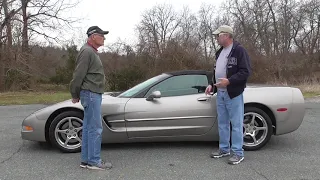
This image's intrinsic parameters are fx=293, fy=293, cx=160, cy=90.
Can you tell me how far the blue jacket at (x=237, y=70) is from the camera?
3746mm

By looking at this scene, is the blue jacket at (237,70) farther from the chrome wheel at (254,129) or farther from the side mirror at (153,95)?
the side mirror at (153,95)

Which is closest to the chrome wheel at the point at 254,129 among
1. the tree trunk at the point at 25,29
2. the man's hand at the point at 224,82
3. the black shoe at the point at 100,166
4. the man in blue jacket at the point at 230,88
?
the man in blue jacket at the point at 230,88

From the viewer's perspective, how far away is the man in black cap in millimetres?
3479

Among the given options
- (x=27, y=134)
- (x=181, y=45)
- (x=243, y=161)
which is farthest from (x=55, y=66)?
(x=243, y=161)

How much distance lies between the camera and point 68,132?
438 centimetres

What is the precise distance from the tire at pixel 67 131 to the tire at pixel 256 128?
2.52 meters

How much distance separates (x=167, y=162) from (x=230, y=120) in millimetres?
1030

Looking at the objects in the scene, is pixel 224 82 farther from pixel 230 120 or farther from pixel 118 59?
pixel 118 59

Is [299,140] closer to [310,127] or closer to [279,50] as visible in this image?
[310,127]

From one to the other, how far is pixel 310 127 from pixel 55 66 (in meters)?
24.1

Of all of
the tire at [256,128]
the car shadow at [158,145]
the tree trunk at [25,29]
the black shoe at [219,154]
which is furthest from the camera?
the tree trunk at [25,29]

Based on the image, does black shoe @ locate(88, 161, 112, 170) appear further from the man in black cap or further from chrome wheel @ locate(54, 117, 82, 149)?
chrome wheel @ locate(54, 117, 82, 149)

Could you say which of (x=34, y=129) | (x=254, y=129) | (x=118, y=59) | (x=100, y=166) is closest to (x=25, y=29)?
(x=118, y=59)

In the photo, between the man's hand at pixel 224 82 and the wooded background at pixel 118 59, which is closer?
the man's hand at pixel 224 82
